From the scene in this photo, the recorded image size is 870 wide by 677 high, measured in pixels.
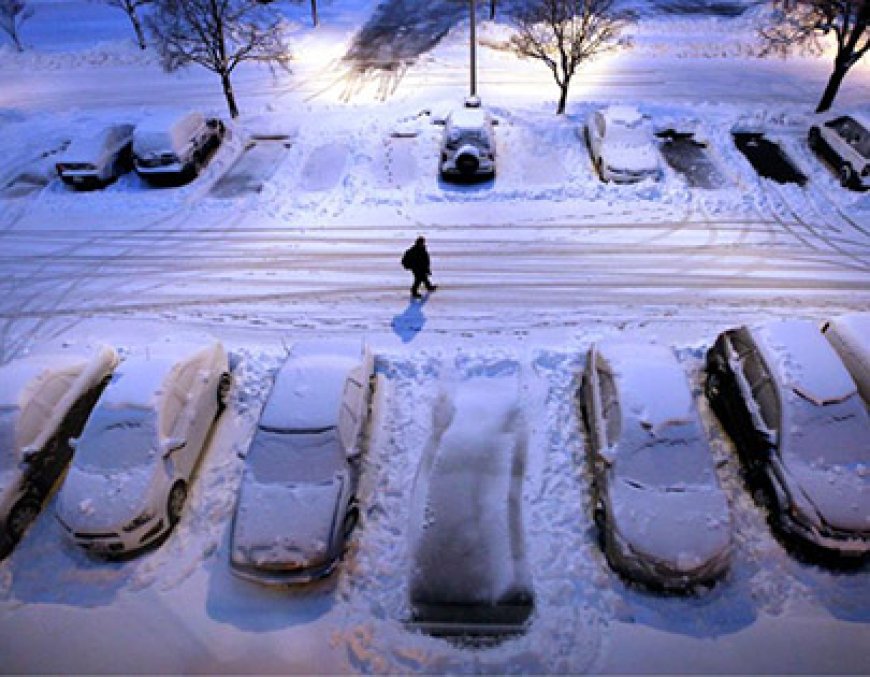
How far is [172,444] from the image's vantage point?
824 cm

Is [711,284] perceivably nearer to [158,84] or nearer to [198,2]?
[198,2]

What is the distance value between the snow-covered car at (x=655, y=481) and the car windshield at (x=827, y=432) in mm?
1183

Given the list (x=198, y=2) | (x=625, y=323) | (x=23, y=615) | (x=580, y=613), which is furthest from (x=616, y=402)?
(x=198, y=2)

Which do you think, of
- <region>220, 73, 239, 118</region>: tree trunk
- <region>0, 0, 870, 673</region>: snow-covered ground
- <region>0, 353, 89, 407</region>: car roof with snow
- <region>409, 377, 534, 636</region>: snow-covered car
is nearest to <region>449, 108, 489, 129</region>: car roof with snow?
<region>0, 0, 870, 673</region>: snow-covered ground

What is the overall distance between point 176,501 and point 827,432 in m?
8.75

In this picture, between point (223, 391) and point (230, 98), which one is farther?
point (230, 98)

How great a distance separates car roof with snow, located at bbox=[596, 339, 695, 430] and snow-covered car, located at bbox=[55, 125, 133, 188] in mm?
15511

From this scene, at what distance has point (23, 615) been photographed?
24.3 feet

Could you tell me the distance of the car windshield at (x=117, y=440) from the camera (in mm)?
8039

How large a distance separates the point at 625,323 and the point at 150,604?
356 inches

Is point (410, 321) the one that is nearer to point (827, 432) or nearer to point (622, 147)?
point (827, 432)

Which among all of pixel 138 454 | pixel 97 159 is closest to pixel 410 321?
pixel 138 454

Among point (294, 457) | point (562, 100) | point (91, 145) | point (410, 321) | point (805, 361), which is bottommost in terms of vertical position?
point (410, 321)

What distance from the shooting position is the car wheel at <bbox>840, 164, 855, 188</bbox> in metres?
15.3
